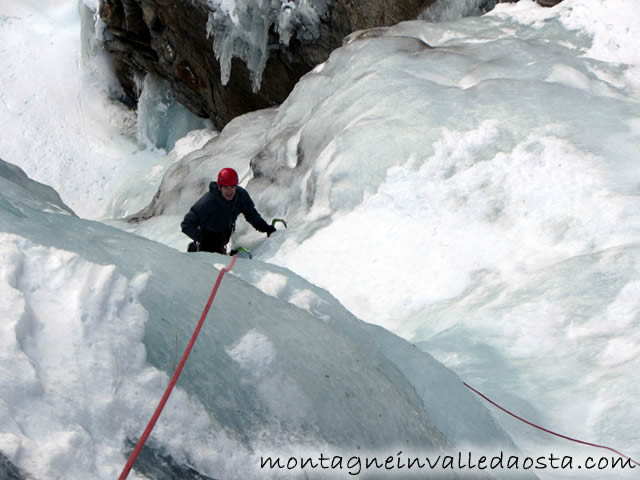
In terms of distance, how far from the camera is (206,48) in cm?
843

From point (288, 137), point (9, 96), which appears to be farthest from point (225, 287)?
point (9, 96)

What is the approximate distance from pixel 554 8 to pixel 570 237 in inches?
113

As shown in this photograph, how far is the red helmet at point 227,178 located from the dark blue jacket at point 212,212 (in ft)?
0.34

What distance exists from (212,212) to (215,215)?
0.03 m

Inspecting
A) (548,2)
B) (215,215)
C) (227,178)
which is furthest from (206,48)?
(227,178)

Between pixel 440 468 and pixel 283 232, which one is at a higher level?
pixel 440 468

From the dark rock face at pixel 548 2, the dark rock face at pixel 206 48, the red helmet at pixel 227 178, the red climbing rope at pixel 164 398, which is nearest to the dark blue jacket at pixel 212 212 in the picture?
the red helmet at pixel 227 178

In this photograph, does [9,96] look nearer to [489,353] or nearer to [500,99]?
[500,99]

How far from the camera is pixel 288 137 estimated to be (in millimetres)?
5293

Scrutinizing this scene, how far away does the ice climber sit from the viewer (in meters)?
3.86

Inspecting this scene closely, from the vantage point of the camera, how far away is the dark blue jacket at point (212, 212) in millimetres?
3863

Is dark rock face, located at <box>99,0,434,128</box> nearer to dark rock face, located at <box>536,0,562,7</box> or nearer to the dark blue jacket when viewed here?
dark rock face, located at <box>536,0,562,7</box>

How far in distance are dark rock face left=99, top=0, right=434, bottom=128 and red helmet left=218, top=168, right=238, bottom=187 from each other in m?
3.69

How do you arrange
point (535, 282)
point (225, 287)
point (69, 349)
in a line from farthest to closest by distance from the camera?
point (535, 282)
point (225, 287)
point (69, 349)
